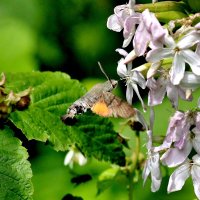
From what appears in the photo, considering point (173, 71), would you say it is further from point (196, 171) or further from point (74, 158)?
point (74, 158)

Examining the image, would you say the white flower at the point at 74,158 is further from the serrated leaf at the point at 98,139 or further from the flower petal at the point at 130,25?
the flower petal at the point at 130,25

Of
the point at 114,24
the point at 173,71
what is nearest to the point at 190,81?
the point at 173,71

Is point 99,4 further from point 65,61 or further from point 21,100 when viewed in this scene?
point 21,100

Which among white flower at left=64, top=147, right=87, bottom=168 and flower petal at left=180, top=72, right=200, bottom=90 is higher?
flower petal at left=180, top=72, right=200, bottom=90

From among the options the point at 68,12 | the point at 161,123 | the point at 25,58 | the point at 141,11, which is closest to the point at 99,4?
the point at 68,12

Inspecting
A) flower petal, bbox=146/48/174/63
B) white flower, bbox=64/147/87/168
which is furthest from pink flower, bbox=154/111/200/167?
white flower, bbox=64/147/87/168

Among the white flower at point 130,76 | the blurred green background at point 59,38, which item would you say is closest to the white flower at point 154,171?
the white flower at point 130,76

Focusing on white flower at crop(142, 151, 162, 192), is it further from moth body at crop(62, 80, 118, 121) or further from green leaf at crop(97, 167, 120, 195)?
green leaf at crop(97, 167, 120, 195)
